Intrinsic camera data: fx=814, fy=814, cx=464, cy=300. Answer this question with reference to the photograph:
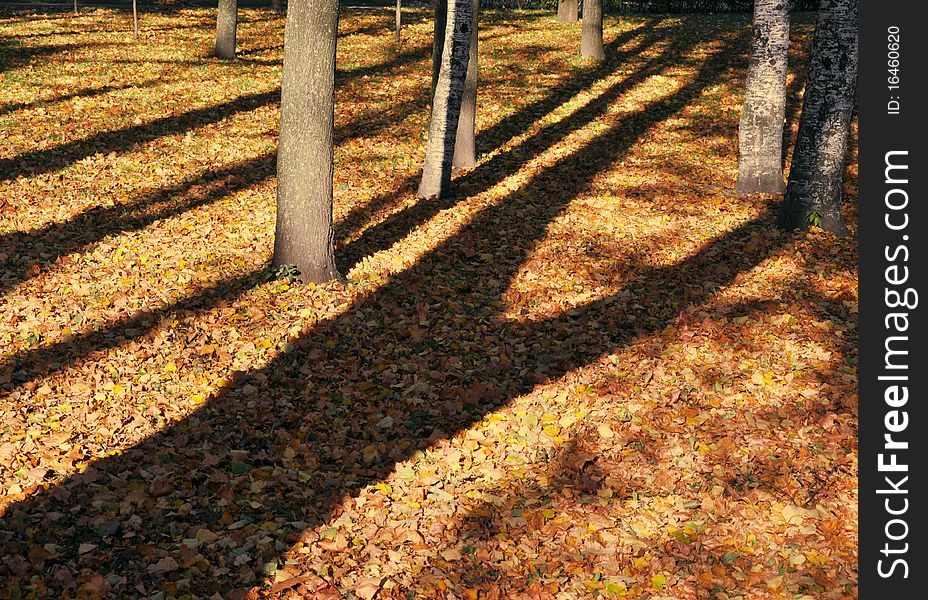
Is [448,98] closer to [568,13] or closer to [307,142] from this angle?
[307,142]

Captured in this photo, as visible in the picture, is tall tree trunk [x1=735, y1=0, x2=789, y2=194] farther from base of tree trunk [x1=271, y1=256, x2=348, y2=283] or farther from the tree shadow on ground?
the tree shadow on ground

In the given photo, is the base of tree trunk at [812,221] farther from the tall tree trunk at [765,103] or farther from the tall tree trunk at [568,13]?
the tall tree trunk at [568,13]

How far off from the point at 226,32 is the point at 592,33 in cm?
900

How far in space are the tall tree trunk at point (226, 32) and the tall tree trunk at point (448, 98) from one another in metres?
10.1

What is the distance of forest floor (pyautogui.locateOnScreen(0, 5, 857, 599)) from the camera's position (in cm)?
528

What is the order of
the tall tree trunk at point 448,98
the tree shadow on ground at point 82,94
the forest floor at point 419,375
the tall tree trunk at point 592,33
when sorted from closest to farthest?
the forest floor at point 419,375 < the tall tree trunk at point 448,98 < the tree shadow on ground at point 82,94 < the tall tree trunk at point 592,33

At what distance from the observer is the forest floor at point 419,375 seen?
17.3 ft

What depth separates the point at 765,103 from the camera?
11523 millimetres

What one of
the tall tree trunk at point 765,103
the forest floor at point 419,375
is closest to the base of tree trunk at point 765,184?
the tall tree trunk at point 765,103

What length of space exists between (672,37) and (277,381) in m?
18.9

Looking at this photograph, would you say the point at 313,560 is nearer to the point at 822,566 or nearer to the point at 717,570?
the point at 717,570

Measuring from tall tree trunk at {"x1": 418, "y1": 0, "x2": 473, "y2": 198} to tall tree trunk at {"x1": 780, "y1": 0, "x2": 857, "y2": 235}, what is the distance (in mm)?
4524

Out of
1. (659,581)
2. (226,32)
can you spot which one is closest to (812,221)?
(659,581)

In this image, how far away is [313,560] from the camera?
524 centimetres
